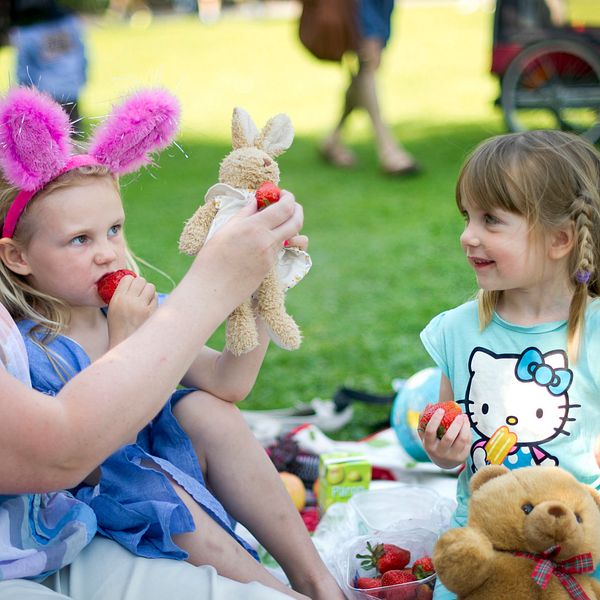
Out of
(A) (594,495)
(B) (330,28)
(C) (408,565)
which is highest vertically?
(A) (594,495)

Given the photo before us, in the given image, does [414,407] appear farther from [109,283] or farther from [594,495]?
[109,283]

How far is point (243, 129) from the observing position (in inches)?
71.7

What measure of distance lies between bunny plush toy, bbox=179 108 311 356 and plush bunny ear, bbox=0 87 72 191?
0.96 ft

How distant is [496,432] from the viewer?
1.90 meters

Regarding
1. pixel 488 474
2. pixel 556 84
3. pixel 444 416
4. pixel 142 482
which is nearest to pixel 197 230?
pixel 142 482

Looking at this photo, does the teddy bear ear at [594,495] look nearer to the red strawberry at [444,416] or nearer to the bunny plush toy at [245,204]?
the red strawberry at [444,416]

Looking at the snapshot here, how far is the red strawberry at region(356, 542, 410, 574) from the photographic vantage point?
6.45 ft

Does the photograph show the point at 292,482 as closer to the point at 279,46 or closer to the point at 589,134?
the point at 589,134

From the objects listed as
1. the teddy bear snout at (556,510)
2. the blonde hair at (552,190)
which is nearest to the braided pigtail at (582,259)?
the blonde hair at (552,190)

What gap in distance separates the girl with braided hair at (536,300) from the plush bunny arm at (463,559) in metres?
0.23

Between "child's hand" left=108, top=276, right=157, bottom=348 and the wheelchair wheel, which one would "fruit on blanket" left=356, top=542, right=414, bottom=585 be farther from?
the wheelchair wheel

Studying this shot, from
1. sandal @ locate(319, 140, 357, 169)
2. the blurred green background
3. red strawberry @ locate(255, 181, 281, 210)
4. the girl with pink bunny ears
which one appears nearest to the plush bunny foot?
the girl with pink bunny ears

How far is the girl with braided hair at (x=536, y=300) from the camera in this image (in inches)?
72.7

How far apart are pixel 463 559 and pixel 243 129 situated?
92 cm
